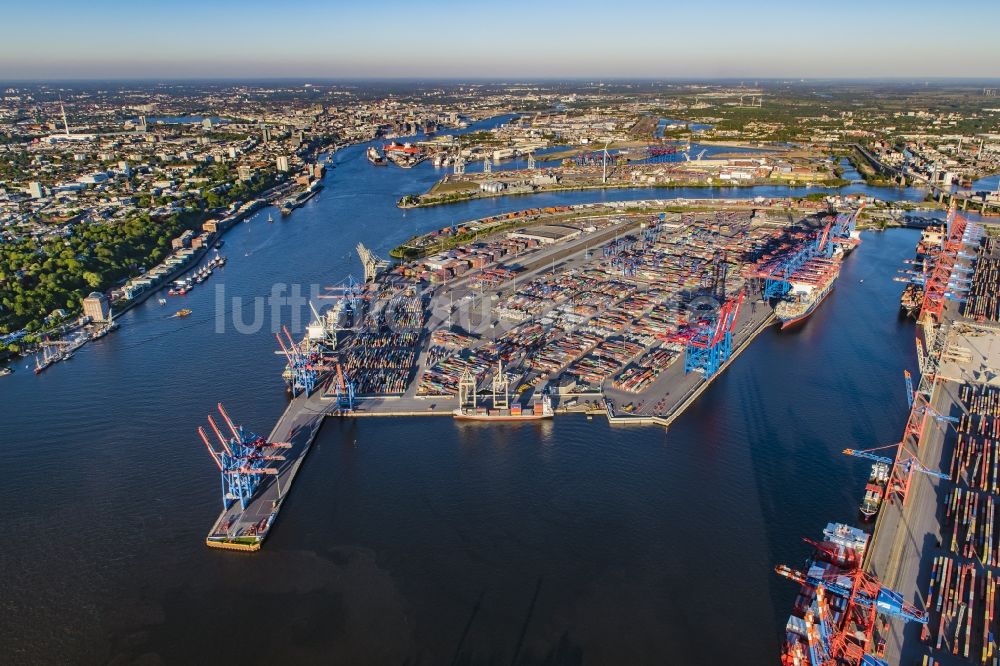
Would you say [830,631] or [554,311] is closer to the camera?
[830,631]

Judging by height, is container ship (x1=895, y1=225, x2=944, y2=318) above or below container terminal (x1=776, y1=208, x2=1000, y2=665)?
above

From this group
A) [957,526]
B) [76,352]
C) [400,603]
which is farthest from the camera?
[76,352]

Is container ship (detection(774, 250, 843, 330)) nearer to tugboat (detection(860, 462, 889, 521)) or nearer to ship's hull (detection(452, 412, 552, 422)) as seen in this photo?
tugboat (detection(860, 462, 889, 521))

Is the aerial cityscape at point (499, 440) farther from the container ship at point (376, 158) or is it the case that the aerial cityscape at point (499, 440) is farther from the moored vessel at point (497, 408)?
the container ship at point (376, 158)

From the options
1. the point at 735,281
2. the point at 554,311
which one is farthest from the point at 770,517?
the point at 735,281

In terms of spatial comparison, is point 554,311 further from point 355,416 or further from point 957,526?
point 957,526

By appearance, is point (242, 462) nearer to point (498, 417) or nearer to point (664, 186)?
point (498, 417)

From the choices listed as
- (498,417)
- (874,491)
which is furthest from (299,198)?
(874,491)

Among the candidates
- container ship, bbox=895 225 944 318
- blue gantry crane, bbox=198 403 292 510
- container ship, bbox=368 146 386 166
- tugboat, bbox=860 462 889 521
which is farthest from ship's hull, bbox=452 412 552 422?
container ship, bbox=368 146 386 166
